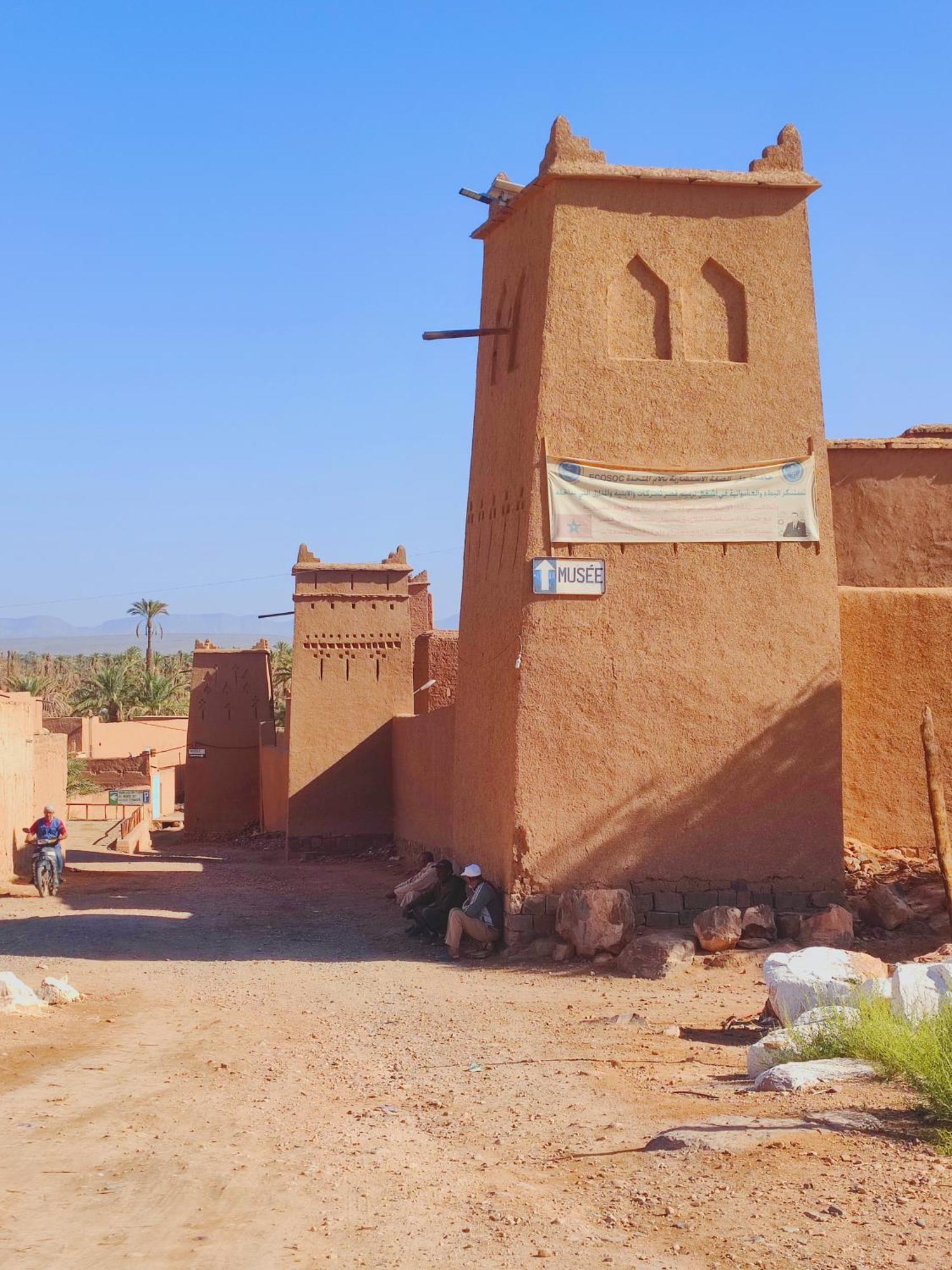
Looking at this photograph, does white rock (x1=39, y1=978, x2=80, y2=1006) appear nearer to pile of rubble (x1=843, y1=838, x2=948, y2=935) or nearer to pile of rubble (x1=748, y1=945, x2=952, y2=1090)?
pile of rubble (x1=748, y1=945, x2=952, y2=1090)

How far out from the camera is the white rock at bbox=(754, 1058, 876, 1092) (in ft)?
22.2

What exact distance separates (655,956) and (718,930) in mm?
632

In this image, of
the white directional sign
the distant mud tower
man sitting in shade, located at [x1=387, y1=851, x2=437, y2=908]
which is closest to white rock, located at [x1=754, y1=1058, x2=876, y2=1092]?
the white directional sign

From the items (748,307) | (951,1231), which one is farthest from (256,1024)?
(748,307)

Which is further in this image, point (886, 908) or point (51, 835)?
point (51, 835)

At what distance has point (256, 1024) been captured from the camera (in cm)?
960

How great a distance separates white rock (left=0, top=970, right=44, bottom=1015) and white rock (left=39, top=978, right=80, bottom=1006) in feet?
0.53

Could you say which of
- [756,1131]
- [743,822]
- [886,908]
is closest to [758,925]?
[743,822]

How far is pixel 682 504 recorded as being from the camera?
1206cm

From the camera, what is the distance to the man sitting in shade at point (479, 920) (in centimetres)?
1197

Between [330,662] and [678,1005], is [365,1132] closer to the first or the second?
[678,1005]

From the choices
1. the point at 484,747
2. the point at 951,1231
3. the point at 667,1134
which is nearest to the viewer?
the point at 951,1231

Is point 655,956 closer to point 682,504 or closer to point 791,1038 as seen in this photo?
point 682,504

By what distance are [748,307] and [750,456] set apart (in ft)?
4.18
